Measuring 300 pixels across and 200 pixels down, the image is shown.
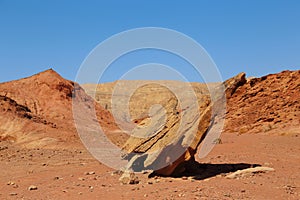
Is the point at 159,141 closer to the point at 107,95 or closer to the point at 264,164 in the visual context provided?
the point at 264,164

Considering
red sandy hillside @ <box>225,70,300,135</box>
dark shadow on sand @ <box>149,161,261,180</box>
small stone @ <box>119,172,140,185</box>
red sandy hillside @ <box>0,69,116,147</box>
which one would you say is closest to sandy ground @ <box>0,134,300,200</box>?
dark shadow on sand @ <box>149,161,261,180</box>

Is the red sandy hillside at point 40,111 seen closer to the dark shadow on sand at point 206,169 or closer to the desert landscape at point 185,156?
the desert landscape at point 185,156

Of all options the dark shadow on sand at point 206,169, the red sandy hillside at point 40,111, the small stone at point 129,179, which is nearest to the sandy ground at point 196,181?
the dark shadow on sand at point 206,169

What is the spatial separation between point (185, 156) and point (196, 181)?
48.5 inches

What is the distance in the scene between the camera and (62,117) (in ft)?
92.0

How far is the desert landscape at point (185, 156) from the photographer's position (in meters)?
7.66

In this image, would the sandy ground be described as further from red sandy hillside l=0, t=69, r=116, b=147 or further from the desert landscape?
red sandy hillside l=0, t=69, r=116, b=147

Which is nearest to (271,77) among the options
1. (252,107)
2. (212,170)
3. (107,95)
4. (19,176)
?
(252,107)

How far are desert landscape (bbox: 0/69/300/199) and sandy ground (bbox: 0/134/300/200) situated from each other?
0.02m

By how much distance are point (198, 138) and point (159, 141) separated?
1.01 m

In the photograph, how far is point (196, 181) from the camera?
27.3 feet

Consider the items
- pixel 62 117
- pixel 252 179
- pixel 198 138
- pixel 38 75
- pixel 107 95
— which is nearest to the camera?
pixel 252 179

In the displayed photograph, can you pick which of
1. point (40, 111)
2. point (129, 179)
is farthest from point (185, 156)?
point (40, 111)

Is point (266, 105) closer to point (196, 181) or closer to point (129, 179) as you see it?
point (196, 181)
